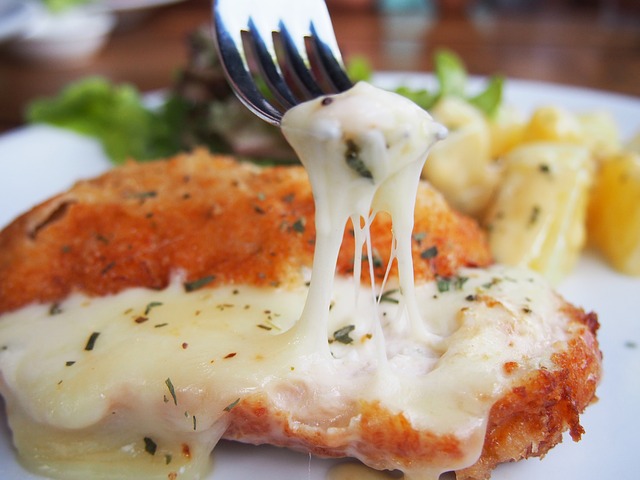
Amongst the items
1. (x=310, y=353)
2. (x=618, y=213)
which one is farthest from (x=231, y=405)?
(x=618, y=213)

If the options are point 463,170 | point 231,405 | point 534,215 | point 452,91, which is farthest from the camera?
point 452,91

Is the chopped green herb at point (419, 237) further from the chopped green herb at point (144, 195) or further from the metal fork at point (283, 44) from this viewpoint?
the chopped green herb at point (144, 195)

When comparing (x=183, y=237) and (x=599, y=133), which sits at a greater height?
(x=183, y=237)

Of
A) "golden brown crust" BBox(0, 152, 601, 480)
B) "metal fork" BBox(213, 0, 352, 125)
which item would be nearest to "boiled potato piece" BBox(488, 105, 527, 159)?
"golden brown crust" BBox(0, 152, 601, 480)

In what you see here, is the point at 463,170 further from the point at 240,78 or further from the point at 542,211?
the point at 240,78

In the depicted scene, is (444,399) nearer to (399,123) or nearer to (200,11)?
(399,123)

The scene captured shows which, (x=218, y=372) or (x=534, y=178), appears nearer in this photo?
(x=218, y=372)

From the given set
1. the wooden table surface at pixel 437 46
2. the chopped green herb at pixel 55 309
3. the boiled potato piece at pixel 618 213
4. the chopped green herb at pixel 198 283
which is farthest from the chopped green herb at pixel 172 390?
the wooden table surface at pixel 437 46
